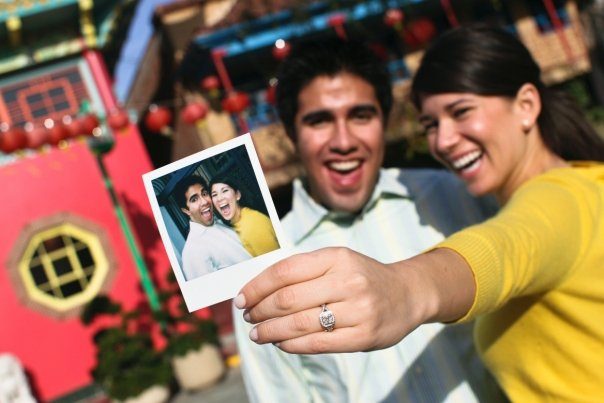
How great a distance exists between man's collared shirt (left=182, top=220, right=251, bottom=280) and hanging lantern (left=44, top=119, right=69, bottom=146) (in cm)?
795

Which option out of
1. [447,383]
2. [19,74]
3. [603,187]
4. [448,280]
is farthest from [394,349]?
[19,74]

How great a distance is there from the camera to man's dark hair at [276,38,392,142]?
2020mm

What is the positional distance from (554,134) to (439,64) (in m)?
0.38

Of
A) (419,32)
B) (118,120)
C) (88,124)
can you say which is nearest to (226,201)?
(88,124)

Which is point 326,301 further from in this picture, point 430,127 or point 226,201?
point 430,127

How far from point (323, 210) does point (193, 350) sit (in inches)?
255

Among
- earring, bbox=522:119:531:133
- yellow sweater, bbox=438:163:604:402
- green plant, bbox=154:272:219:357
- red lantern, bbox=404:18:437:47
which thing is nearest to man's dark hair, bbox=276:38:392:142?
earring, bbox=522:119:531:133

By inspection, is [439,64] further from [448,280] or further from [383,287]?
[383,287]

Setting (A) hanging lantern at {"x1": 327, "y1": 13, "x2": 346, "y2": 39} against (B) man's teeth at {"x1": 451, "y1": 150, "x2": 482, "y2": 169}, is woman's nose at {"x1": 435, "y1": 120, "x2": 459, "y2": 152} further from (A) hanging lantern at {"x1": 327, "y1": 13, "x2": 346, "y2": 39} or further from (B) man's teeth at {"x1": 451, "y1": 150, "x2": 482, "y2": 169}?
(A) hanging lantern at {"x1": 327, "y1": 13, "x2": 346, "y2": 39}

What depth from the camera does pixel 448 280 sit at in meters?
1.03

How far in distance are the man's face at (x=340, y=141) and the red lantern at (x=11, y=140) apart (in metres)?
7.08

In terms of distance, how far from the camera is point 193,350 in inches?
317

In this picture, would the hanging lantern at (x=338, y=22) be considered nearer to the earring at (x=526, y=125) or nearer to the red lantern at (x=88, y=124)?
the red lantern at (x=88, y=124)

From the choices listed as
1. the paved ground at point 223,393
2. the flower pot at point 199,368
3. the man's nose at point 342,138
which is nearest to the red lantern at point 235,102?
the flower pot at point 199,368
